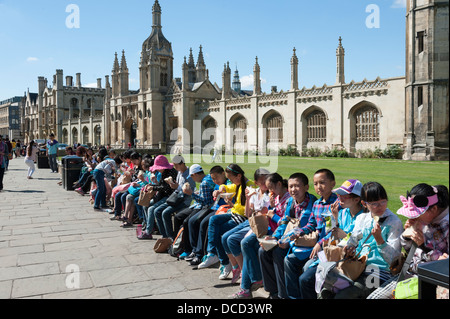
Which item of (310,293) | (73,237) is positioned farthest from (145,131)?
(310,293)

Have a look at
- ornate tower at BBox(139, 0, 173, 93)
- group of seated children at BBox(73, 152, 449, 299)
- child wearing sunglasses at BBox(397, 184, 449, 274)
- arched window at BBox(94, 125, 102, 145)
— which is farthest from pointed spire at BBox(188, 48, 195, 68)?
child wearing sunglasses at BBox(397, 184, 449, 274)

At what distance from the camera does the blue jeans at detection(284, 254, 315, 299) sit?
3.94 meters

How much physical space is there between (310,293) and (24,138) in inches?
4053

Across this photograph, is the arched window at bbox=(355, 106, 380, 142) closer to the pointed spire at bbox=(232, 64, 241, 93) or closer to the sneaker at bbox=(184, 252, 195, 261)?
the sneaker at bbox=(184, 252, 195, 261)

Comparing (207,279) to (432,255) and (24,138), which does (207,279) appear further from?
(24,138)

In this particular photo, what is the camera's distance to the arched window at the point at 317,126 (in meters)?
30.9

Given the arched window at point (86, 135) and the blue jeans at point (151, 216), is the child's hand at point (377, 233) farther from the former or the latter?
the arched window at point (86, 135)

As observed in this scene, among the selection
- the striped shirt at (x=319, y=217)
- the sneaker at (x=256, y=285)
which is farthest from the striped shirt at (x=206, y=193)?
the striped shirt at (x=319, y=217)

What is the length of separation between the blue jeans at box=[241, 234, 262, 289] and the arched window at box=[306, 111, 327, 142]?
27383 mm

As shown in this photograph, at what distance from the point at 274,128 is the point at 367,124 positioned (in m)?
8.96

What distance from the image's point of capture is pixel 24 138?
3723 inches

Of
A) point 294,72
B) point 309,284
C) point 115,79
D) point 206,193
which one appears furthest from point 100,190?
point 115,79

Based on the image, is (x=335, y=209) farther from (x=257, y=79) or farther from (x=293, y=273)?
(x=257, y=79)

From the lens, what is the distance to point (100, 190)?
1040 cm
